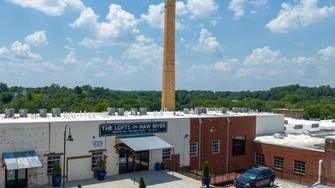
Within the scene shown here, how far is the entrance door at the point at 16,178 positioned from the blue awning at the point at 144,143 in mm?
7393

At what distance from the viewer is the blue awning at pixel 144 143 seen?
27.1 m

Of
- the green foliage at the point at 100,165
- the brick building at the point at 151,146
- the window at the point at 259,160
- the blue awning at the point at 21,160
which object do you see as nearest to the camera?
the blue awning at the point at 21,160

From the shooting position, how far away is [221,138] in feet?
117

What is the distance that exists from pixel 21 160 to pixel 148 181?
29.5ft

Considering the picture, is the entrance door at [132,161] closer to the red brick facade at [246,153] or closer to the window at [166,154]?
the window at [166,154]

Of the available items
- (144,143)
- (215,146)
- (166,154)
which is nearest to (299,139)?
(215,146)

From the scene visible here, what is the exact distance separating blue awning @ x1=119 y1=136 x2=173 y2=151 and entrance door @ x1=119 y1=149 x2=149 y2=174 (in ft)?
4.66

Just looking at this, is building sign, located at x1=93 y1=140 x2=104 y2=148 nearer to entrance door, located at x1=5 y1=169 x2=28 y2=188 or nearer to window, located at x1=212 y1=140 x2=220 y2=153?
entrance door, located at x1=5 y1=169 x2=28 y2=188

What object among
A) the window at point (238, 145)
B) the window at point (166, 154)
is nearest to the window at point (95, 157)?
the window at point (166, 154)

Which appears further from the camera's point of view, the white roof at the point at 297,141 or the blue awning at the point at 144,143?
the white roof at the point at 297,141

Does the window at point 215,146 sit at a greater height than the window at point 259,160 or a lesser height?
greater

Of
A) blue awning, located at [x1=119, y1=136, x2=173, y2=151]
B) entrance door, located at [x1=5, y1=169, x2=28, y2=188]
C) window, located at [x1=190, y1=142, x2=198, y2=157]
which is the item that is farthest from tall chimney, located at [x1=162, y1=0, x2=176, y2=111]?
entrance door, located at [x1=5, y1=169, x2=28, y2=188]

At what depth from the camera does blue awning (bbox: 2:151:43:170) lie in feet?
72.1

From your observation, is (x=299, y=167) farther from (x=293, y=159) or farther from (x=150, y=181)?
(x=150, y=181)
